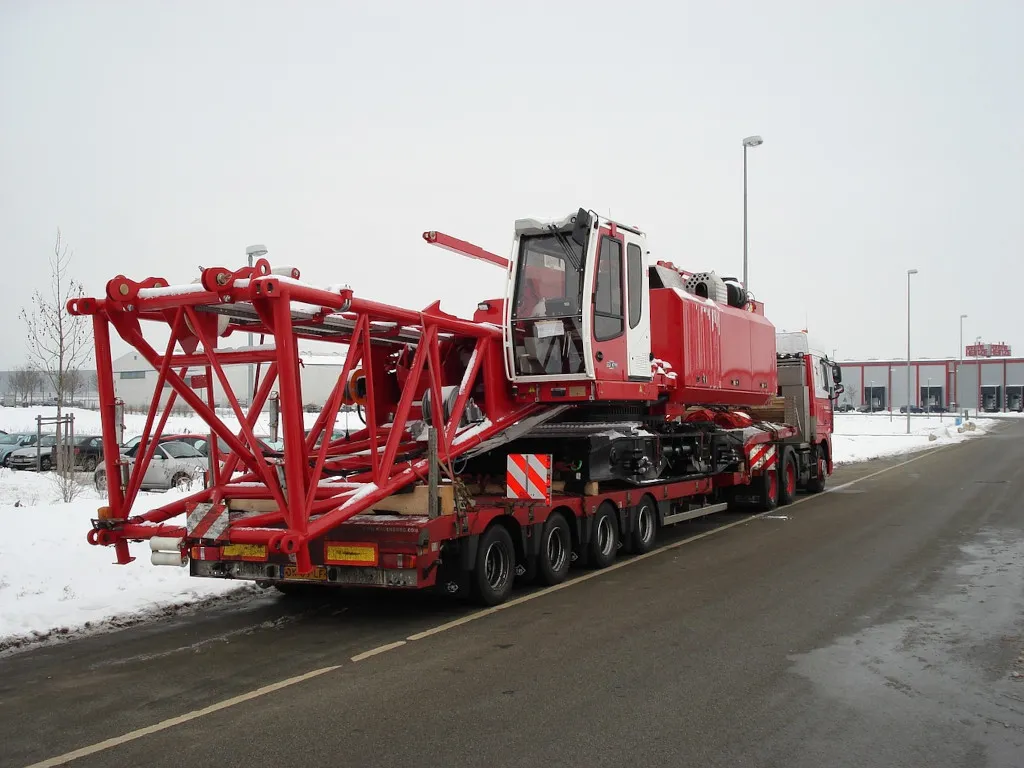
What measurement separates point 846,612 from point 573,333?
4.17 m

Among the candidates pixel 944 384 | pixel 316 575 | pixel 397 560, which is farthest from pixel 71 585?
pixel 944 384

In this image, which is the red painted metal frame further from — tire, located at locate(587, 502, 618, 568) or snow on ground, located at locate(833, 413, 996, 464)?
snow on ground, located at locate(833, 413, 996, 464)

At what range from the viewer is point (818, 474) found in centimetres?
2077

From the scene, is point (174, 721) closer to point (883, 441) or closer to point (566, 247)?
point (566, 247)

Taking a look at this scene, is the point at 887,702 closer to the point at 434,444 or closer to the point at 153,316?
the point at 434,444

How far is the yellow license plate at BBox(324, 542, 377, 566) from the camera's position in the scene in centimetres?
789

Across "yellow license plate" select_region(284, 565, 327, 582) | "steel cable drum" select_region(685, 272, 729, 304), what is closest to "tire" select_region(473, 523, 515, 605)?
"yellow license plate" select_region(284, 565, 327, 582)

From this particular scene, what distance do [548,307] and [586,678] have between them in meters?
5.06

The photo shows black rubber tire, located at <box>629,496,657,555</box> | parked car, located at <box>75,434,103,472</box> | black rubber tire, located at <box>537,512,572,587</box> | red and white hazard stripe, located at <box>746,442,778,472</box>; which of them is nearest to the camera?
black rubber tire, located at <box>537,512,572,587</box>

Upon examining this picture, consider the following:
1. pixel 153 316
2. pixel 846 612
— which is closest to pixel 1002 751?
pixel 846 612

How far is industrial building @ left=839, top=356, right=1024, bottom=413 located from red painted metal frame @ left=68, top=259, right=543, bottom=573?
11260 cm

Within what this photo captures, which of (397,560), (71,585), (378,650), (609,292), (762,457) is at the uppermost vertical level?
(609,292)

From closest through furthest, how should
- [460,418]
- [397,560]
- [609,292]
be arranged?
[397,560], [460,418], [609,292]

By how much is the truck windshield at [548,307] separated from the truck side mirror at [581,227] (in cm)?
12
